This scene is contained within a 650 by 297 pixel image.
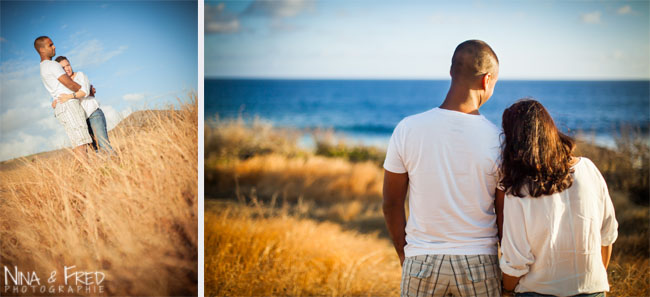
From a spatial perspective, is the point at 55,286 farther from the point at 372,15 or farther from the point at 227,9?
the point at 372,15

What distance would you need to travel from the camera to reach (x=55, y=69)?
2961 millimetres

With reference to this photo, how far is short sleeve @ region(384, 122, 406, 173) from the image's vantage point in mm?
1806

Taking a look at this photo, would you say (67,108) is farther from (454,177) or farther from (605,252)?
(605,252)

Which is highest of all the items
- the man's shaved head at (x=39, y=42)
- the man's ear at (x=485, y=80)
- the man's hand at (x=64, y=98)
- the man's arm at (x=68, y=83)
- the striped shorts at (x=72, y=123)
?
the man's shaved head at (x=39, y=42)

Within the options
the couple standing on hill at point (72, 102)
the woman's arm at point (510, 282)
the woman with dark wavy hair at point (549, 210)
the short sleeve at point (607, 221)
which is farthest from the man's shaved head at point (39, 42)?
the short sleeve at point (607, 221)

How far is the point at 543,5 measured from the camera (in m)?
7.18

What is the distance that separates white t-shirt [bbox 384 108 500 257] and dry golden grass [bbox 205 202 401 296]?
1.63 meters

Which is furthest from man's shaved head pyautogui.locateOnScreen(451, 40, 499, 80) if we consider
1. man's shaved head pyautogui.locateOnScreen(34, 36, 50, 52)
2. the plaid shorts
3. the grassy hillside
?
man's shaved head pyautogui.locateOnScreen(34, 36, 50, 52)

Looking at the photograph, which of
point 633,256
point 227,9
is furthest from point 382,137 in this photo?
point 633,256

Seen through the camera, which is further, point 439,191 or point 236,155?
point 236,155

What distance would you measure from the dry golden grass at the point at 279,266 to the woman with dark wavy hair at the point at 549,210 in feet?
5.68

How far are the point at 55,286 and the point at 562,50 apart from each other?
6965mm

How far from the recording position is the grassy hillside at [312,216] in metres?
3.51

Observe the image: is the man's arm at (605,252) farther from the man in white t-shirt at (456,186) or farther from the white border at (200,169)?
the white border at (200,169)
